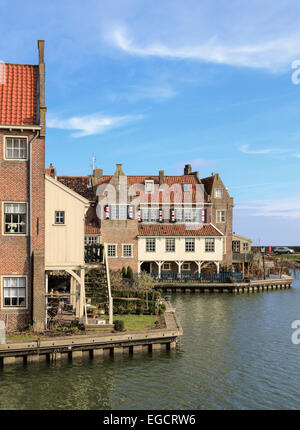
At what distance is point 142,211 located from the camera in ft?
200

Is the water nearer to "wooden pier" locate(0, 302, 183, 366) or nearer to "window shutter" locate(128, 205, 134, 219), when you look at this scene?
"wooden pier" locate(0, 302, 183, 366)

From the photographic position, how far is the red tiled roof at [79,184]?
6200cm

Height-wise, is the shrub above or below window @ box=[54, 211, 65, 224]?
below

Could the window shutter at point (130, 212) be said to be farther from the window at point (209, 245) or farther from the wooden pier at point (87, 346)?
the wooden pier at point (87, 346)

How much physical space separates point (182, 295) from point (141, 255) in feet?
29.6

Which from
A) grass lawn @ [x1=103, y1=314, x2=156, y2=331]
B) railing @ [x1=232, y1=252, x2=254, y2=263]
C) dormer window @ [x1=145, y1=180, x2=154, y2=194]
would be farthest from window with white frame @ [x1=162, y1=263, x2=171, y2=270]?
grass lawn @ [x1=103, y1=314, x2=156, y2=331]

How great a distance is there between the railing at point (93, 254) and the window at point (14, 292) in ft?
18.8

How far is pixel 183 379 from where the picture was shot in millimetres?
21078

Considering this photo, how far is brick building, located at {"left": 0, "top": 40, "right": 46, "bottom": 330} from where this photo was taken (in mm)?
24844

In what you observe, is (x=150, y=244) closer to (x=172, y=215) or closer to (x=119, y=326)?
(x=172, y=215)

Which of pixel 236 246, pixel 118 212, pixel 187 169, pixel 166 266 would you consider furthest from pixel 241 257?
pixel 118 212

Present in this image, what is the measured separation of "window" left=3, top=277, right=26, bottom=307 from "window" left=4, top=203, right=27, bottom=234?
2.61m
